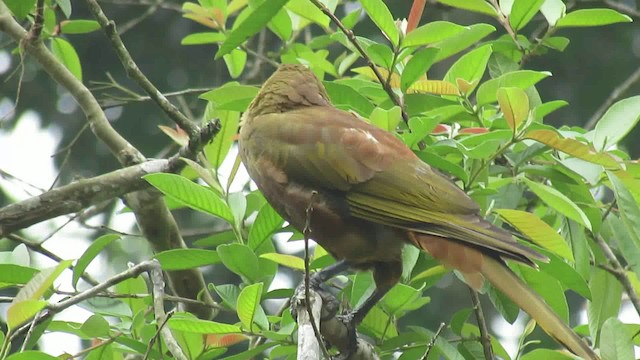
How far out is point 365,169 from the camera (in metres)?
3.11

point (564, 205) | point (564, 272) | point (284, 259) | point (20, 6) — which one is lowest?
point (564, 272)

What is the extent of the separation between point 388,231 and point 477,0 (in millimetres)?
828

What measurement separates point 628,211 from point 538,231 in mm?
248

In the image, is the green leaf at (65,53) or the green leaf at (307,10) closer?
the green leaf at (307,10)

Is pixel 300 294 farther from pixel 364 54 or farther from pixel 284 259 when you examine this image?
pixel 364 54

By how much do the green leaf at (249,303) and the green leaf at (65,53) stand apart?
1641 mm

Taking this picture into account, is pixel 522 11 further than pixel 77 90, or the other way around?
pixel 77 90

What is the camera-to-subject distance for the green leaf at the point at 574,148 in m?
2.76

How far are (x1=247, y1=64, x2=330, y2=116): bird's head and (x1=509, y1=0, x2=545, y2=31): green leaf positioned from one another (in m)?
0.64

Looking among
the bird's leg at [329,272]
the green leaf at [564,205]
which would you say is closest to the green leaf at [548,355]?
the green leaf at [564,205]

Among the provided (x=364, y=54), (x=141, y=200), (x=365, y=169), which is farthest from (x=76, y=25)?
(x=365, y=169)

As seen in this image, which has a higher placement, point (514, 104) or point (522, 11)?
point (522, 11)

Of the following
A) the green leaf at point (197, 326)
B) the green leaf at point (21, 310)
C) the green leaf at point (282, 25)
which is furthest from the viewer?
the green leaf at point (282, 25)

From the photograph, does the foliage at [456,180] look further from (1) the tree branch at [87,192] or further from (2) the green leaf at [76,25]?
(2) the green leaf at [76,25]
